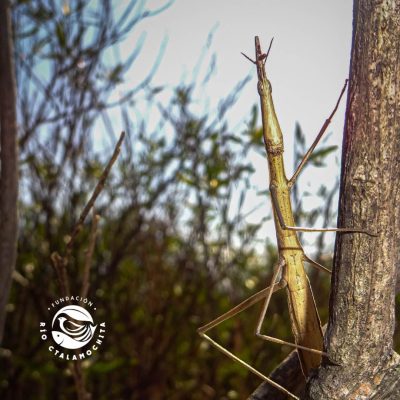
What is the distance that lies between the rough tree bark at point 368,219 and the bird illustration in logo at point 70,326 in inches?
31.9

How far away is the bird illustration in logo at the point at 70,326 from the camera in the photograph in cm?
136

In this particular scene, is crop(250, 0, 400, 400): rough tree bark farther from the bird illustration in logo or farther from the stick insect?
the bird illustration in logo

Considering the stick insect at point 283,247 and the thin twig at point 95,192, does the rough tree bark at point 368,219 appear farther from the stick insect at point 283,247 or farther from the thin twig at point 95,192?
the thin twig at point 95,192

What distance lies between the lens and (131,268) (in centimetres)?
230

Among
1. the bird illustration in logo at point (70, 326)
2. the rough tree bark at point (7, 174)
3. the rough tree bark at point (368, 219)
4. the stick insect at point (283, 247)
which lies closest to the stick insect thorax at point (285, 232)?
the stick insect at point (283, 247)

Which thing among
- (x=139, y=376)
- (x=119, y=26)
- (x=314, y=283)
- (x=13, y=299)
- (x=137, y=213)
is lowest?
(x=139, y=376)

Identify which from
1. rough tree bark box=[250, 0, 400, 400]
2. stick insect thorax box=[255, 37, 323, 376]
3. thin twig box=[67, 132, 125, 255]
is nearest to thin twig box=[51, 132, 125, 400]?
thin twig box=[67, 132, 125, 255]

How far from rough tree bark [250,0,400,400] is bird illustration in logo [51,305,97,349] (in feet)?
2.66

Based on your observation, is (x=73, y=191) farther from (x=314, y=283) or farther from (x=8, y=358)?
(x=314, y=283)

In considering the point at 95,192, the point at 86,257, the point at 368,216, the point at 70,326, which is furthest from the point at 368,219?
the point at 70,326

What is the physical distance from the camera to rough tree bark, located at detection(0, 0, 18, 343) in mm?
940

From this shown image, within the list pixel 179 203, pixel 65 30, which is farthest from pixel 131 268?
pixel 65 30

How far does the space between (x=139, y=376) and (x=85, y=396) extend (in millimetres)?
1060

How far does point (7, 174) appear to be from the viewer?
958mm
